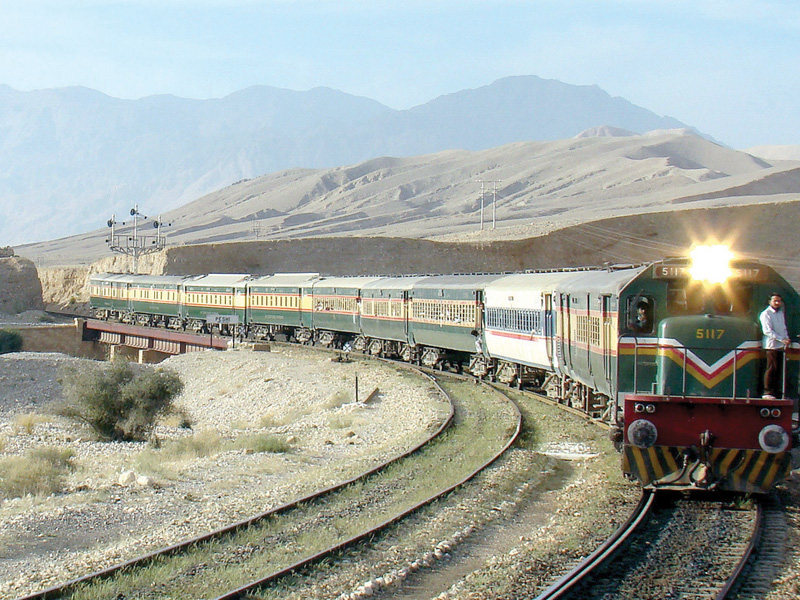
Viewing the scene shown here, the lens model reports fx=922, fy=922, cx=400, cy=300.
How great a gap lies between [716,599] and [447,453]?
8.08 metres

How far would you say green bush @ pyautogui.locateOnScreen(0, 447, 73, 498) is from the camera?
14.3 meters

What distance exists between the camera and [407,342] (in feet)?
112

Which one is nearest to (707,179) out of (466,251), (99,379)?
(466,251)

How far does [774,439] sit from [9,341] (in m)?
51.7

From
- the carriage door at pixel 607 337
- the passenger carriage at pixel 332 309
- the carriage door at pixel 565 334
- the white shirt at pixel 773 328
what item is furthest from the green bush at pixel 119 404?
the white shirt at pixel 773 328

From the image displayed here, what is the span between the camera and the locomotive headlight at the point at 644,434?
35.1 ft

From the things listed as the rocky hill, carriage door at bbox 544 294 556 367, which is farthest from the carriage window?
the rocky hill

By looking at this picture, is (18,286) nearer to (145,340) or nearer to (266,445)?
(145,340)

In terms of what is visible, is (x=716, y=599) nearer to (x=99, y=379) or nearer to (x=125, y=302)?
(x=99, y=379)

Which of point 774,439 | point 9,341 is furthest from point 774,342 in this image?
point 9,341

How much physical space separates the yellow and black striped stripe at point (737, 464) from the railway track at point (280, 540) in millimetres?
2758

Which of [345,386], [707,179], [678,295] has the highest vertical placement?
[707,179]

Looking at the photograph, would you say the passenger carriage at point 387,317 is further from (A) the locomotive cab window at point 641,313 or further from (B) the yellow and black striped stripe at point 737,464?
(B) the yellow and black striped stripe at point 737,464

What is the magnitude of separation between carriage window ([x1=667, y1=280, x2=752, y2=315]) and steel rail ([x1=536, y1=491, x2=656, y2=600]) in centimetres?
239
